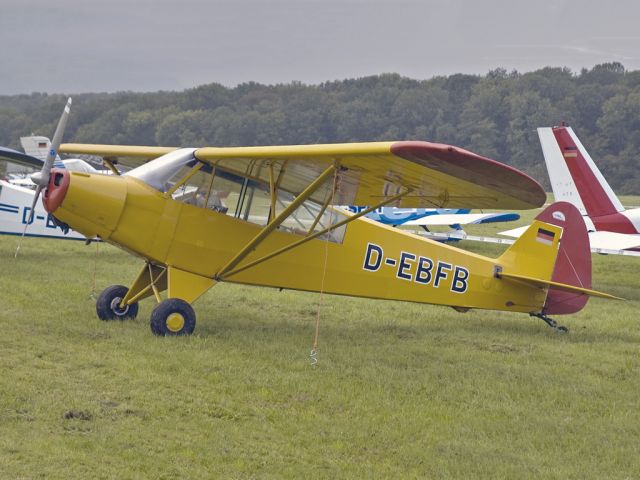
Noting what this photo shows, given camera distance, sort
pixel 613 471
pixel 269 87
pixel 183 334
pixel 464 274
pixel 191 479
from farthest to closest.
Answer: pixel 269 87 → pixel 464 274 → pixel 183 334 → pixel 613 471 → pixel 191 479

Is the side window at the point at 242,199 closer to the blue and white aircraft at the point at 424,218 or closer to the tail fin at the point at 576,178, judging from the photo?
the tail fin at the point at 576,178

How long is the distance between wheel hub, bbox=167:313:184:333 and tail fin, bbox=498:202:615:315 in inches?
161

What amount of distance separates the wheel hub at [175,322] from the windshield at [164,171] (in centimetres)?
134

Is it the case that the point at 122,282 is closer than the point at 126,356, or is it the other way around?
the point at 126,356

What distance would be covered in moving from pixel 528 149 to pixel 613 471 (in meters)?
78.1

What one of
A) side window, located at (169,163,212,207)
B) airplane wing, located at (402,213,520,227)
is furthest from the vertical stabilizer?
airplane wing, located at (402,213,520,227)

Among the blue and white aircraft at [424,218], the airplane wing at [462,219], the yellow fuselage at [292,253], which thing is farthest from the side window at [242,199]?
the airplane wing at [462,219]

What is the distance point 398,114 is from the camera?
9888cm

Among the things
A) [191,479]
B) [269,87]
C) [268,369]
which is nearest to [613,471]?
[191,479]

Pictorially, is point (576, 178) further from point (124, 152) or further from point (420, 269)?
point (124, 152)

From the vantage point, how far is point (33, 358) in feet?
25.2

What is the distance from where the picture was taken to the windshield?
9117 millimetres

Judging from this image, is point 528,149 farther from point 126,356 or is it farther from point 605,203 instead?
point 126,356

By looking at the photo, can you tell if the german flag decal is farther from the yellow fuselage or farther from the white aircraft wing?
the white aircraft wing
